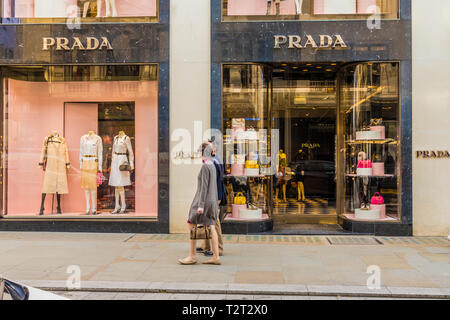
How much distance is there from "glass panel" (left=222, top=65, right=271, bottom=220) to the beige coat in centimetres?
399

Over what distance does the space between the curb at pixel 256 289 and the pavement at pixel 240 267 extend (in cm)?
1

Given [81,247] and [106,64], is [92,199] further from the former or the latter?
[106,64]

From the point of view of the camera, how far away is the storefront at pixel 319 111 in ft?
31.4

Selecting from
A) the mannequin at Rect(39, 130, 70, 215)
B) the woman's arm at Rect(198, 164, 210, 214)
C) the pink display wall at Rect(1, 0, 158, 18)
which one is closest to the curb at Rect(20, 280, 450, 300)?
the woman's arm at Rect(198, 164, 210, 214)

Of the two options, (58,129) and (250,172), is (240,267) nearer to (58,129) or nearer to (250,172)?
(250,172)

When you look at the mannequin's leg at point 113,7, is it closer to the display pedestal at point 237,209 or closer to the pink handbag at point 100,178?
the pink handbag at point 100,178

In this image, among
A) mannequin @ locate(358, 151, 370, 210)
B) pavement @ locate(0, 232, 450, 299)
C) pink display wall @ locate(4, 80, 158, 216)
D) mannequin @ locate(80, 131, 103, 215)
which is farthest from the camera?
mannequin @ locate(80, 131, 103, 215)

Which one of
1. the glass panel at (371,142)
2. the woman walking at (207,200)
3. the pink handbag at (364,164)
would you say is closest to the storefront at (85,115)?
the woman walking at (207,200)

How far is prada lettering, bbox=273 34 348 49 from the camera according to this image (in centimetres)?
962

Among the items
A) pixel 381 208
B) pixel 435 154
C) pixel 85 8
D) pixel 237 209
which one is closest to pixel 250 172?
pixel 237 209

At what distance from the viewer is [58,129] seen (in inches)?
427

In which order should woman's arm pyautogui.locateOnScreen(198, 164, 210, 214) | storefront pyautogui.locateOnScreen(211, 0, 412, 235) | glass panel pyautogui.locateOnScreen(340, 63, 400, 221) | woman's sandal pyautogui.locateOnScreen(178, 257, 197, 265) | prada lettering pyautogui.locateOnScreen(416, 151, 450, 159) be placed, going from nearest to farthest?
woman's arm pyautogui.locateOnScreen(198, 164, 210, 214), woman's sandal pyautogui.locateOnScreen(178, 257, 197, 265), prada lettering pyautogui.locateOnScreen(416, 151, 450, 159), storefront pyautogui.locateOnScreen(211, 0, 412, 235), glass panel pyautogui.locateOnScreen(340, 63, 400, 221)

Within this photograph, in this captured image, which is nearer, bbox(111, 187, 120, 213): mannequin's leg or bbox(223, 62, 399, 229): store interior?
bbox(223, 62, 399, 229): store interior

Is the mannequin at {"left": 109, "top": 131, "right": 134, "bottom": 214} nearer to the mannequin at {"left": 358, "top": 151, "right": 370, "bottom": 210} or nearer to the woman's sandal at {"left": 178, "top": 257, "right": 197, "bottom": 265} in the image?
the woman's sandal at {"left": 178, "top": 257, "right": 197, "bottom": 265}
